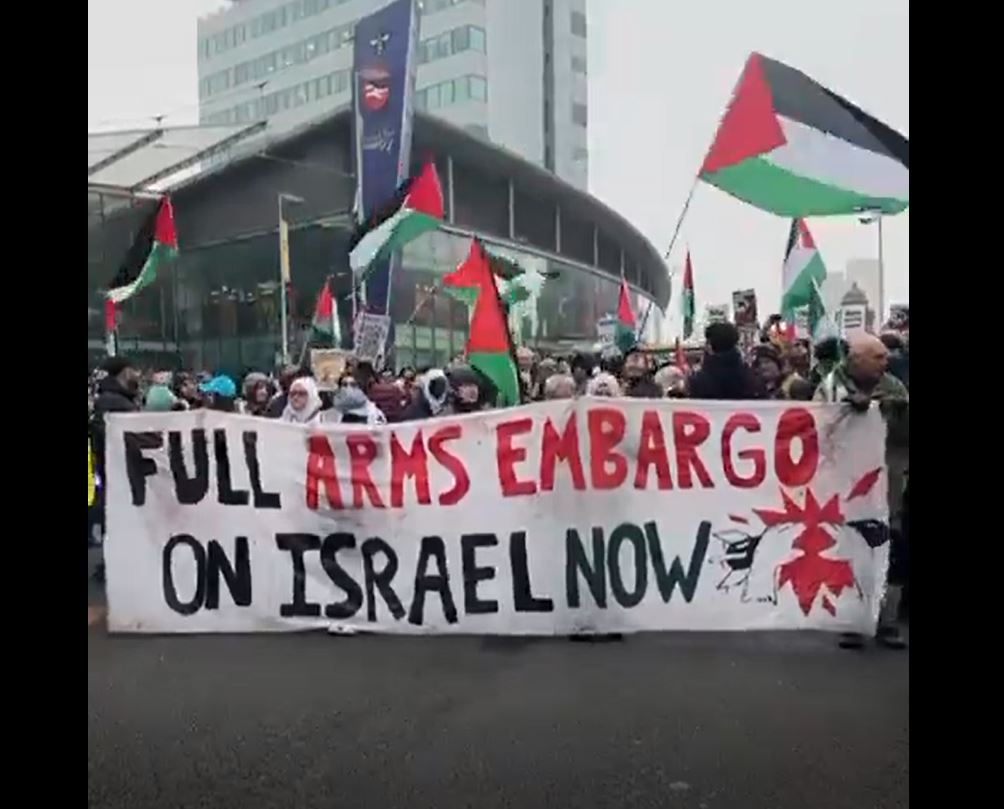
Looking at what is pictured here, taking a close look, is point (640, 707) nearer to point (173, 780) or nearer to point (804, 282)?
point (173, 780)

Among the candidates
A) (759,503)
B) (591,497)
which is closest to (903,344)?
(759,503)

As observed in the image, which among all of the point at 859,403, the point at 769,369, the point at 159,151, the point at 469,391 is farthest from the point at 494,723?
the point at 159,151

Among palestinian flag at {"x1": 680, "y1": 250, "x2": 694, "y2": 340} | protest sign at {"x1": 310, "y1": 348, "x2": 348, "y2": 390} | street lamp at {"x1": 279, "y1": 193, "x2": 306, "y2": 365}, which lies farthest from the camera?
→ street lamp at {"x1": 279, "y1": 193, "x2": 306, "y2": 365}

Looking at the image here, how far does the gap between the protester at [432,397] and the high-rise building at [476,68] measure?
2543 inches

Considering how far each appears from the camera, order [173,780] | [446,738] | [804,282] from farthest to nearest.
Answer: [804,282], [446,738], [173,780]

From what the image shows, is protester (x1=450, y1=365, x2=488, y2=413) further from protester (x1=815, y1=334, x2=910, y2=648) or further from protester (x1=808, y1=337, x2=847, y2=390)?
protester (x1=815, y1=334, x2=910, y2=648)

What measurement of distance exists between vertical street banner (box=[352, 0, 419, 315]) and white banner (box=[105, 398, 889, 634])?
66.2 ft

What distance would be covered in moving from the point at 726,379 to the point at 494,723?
2983mm

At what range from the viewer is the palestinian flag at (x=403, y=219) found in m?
11.8

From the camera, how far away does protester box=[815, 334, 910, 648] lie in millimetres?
5766

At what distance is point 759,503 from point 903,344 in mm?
2921

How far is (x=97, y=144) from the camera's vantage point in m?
45.4

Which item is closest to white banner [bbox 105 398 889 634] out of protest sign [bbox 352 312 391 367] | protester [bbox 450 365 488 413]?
protester [bbox 450 365 488 413]

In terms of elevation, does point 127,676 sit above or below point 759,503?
below
